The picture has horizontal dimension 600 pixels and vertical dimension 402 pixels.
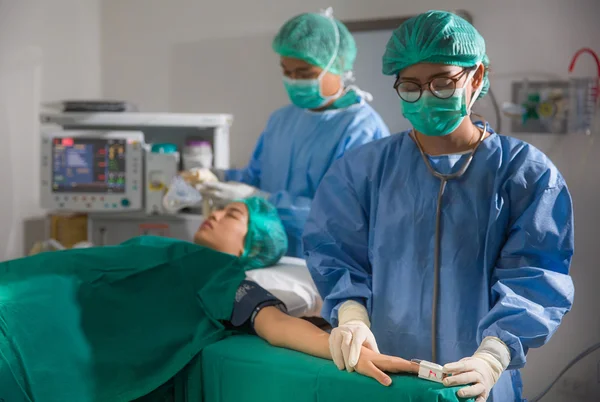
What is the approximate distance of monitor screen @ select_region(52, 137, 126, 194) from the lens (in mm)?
3180

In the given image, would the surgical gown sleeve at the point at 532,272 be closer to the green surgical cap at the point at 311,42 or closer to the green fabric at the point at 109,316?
the green fabric at the point at 109,316

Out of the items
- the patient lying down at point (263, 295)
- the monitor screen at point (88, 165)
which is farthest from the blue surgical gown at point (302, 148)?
the monitor screen at point (88, 165)

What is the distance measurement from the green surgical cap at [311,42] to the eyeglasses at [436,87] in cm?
89

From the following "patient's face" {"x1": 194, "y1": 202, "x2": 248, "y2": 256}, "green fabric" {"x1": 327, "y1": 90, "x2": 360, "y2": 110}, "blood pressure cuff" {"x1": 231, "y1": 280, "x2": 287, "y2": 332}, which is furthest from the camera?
"green fabric" {"x1": 327, "y1": 90, "x2": 360, "y2": 110}

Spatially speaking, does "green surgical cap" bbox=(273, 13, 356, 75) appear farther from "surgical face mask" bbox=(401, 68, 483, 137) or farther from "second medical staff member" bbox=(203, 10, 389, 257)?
"surgical face mask" bbox=(401, 68, 483, 137)

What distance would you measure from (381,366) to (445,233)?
32 centimetres

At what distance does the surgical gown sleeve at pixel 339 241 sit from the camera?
5.27 ft

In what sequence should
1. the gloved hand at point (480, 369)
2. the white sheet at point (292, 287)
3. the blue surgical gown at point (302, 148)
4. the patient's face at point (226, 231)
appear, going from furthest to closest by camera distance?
the blue surgical gown at point (302, 148) < the patient's face at point (226, 231) < the white sheet at point (292, 287) < the gloved hand at point (480, 369)

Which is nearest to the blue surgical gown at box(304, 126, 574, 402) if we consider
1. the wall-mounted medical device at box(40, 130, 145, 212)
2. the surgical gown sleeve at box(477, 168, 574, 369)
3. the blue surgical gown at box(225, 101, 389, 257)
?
the surgical gown sleeve at box(477, 168, 574, 369)

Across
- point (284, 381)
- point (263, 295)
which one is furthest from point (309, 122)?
point (284, 381)

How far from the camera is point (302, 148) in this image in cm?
244

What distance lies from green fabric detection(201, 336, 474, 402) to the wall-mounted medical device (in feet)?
A: 5.38

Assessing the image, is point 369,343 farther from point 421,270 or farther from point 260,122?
point 260,122

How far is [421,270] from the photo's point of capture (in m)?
1.54
